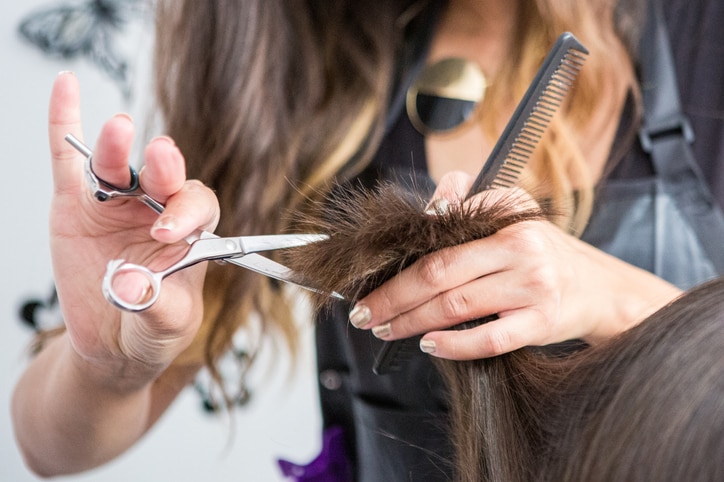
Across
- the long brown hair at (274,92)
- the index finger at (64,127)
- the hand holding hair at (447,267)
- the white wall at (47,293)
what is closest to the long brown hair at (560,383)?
the hand holding hair at (447,267)

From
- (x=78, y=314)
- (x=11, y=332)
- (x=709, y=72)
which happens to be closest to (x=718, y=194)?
(x=709, y=72)

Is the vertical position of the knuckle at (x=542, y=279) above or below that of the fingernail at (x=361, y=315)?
above

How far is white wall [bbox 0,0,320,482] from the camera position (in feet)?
5.52

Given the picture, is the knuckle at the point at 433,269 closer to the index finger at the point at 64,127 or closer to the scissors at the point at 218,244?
the scissors at the point at 218,244

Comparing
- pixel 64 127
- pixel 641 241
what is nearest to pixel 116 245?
pixel 64 127

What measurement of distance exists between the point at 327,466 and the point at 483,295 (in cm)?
68

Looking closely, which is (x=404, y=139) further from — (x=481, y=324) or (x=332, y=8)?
(x=481, y=324)

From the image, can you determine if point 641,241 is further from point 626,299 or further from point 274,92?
point 274,92

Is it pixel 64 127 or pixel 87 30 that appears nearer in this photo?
pixel 64 127

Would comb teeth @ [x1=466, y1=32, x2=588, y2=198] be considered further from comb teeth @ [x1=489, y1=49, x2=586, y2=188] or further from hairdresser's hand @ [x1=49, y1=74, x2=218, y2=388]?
hairdresser's hand @ [x1=49, y1=74, x2=218, y2=388]

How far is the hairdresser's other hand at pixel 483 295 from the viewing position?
567 mm

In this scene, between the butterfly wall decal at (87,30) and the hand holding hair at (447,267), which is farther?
the butterfly wall decal at (87,30)

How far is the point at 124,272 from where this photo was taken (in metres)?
0.52

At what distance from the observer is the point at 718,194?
3.40ft
